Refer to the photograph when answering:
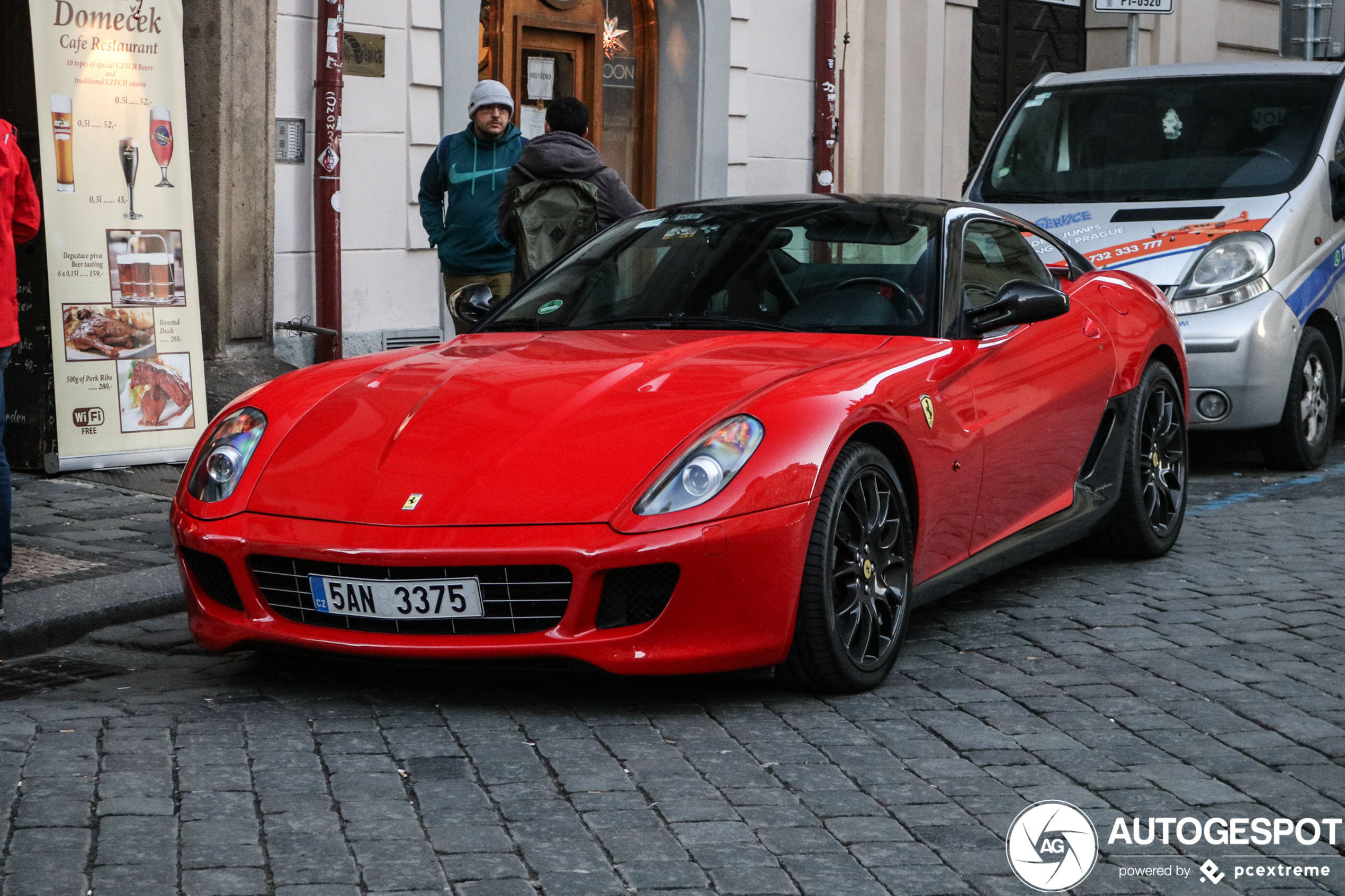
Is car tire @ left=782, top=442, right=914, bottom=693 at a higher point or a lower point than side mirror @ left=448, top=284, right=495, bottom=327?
lower

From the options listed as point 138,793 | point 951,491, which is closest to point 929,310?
point 951,491

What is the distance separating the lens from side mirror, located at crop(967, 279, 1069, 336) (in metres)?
5.32

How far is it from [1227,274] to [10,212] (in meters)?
5.64

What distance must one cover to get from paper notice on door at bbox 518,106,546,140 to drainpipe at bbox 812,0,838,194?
8.95 ft

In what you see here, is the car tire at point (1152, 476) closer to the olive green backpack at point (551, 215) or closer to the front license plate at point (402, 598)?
the olive green backpack at point (551, 215)

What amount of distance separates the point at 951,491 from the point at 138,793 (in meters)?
2.39

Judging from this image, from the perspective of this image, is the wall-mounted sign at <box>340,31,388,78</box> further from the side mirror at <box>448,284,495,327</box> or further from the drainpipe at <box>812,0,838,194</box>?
the side mirror at <box>448,284,495,327</box>

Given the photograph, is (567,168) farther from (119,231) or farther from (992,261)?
(992,261)

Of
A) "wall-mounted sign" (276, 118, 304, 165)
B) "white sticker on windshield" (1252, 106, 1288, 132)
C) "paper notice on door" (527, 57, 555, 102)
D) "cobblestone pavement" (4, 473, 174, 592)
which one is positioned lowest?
"cobblestone pavement" (4, 473, 174, 592)

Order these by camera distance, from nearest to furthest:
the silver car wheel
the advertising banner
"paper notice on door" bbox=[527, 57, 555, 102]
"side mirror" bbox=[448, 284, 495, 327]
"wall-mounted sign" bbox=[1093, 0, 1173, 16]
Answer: "side mirror" bbox=[448, 284, 495, 327], the advertising banner, the silver car wheel, "wall-mounted sign" bbox=[1093, 0, 1173, 16], "paper notice on door" bbox=[527, 57, 555, 102]

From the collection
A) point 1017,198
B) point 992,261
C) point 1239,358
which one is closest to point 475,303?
point 992,261

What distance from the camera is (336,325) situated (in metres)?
10.6

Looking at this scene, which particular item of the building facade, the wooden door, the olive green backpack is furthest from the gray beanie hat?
the wooden door

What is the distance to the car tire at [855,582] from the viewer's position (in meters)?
4.41
